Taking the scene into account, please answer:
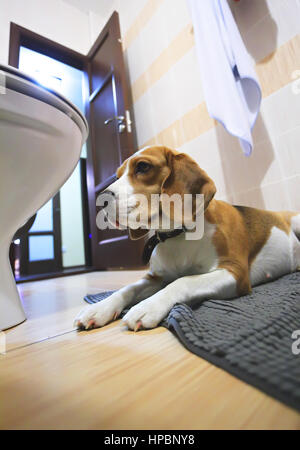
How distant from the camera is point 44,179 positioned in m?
0.62

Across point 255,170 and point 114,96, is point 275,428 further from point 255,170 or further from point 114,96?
point 114,96

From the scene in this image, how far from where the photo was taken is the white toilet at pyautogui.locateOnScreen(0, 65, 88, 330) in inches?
19.6

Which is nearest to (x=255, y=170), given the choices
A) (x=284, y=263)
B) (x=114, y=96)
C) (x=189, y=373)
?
(x=284, y=263)

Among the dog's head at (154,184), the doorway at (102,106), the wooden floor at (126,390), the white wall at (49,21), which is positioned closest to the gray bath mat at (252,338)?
the wooden floor at (126,390)

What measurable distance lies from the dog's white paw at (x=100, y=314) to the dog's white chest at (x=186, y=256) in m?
0.20

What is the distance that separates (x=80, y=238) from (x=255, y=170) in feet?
13.1

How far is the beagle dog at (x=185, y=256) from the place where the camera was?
552mm

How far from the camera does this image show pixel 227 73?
1315 mm

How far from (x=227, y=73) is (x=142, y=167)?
994 mm

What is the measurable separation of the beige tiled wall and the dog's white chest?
870 mm

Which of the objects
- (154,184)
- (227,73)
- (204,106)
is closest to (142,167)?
(154,184)

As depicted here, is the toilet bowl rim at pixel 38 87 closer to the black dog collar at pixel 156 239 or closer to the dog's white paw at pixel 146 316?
the black dog collar at pixel 156 239

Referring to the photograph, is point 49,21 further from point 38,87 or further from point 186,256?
point 186,256
